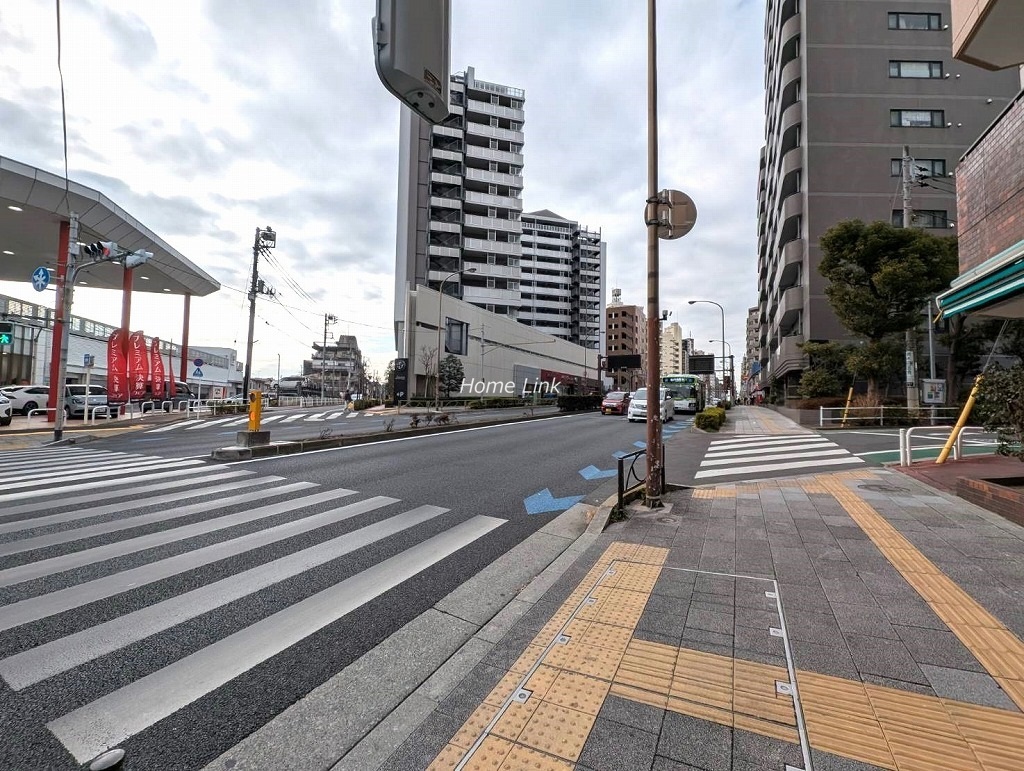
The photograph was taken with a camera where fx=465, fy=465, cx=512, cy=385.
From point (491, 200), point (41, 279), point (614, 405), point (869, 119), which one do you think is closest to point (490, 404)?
point (614, 405)

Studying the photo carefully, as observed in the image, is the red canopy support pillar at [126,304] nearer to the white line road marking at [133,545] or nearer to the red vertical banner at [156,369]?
the red vertical banner at [156,369]

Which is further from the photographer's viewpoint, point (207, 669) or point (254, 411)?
point (254, 411)

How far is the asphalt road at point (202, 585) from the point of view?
2.29 m

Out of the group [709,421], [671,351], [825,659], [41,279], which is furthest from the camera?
[671,351]

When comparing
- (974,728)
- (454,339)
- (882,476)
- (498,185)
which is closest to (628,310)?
(498,185)

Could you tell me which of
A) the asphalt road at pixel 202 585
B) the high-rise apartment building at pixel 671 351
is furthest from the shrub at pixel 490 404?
the high-rise apartment building at pixel 671 351

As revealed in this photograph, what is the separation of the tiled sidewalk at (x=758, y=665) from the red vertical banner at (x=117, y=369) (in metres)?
27.5

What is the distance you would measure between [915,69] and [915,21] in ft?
11.6

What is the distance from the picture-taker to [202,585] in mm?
3787

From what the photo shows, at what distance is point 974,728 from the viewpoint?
211 centimetres

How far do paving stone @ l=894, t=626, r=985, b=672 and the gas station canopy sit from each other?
2423 cm

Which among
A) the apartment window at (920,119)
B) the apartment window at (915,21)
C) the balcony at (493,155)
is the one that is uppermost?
the balcony at (493,155)

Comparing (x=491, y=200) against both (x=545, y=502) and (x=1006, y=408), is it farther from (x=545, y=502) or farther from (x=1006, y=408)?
(x=1006, y=408)

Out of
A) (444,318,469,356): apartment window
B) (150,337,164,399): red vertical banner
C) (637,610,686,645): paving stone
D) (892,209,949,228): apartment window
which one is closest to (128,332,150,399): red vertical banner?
(150,337,164,399): red vertical banner
